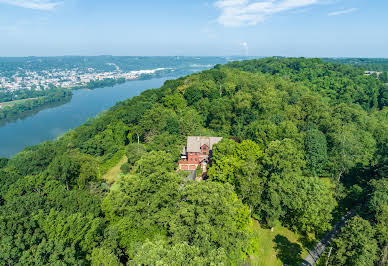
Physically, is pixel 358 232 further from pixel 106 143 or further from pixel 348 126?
pixel 106 143

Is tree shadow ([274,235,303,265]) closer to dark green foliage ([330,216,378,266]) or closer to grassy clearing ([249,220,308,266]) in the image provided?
grassy clearing ([249,220,308,266])

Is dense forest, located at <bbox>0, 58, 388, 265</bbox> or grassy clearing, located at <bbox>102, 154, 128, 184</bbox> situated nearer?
dense forest, located at <bbox>0, 58, 388, 265</bbox>

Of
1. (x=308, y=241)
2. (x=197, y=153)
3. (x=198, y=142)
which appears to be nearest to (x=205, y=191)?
(x=308, y=241)

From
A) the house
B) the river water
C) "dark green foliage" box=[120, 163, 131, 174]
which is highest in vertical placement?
the house

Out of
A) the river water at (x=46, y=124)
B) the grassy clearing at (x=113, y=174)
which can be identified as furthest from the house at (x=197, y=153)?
the river water at (x=46, y=124)

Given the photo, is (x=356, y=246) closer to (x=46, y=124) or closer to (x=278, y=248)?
(x=278, y=248)

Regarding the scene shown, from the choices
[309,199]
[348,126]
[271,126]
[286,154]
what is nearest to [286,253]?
[309,199]

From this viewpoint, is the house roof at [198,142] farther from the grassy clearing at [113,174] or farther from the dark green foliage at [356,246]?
the dark green foliage at [356,246]

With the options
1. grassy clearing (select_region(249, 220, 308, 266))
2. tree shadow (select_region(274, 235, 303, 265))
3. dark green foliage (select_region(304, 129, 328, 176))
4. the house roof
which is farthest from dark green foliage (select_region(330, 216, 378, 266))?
the house roof
